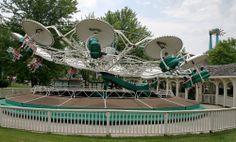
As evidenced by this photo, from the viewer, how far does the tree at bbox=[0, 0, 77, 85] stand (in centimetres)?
3847

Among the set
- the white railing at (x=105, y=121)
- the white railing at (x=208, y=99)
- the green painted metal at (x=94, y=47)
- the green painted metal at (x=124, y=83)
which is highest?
the green painted metal at (x=94, y=47)

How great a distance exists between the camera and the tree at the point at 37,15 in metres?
38.5

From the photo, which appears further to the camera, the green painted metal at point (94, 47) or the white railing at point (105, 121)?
the green painted metal at point (94, 47)

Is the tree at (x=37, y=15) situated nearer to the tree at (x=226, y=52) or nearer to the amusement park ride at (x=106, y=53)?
the amusement park ride at (x=106, y=53)

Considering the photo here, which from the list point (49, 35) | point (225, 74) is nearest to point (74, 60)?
point (49, 35)

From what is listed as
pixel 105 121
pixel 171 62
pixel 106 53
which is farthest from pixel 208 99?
pixel 105 121

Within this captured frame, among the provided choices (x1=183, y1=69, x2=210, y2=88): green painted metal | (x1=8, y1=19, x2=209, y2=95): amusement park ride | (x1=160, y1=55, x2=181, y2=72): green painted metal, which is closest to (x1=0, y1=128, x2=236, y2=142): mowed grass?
(x1=160, y1=55, x2=181, y2=72): green painted metal

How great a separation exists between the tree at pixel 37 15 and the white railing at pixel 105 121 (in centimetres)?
2480

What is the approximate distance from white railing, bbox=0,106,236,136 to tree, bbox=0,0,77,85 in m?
24.8

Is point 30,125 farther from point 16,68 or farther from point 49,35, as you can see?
point 16,68

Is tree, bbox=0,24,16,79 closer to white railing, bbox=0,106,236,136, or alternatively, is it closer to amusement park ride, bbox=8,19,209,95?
amusement park ride, bbox=8,19,209,95

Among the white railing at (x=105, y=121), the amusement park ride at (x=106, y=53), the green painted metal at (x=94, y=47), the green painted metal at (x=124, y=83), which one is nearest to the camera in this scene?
the white railing at (x=105, y=121)

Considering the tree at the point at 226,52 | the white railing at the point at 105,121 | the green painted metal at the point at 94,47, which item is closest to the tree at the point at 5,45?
the green painted metal at the point at 94,47

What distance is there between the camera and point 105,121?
564 inches
